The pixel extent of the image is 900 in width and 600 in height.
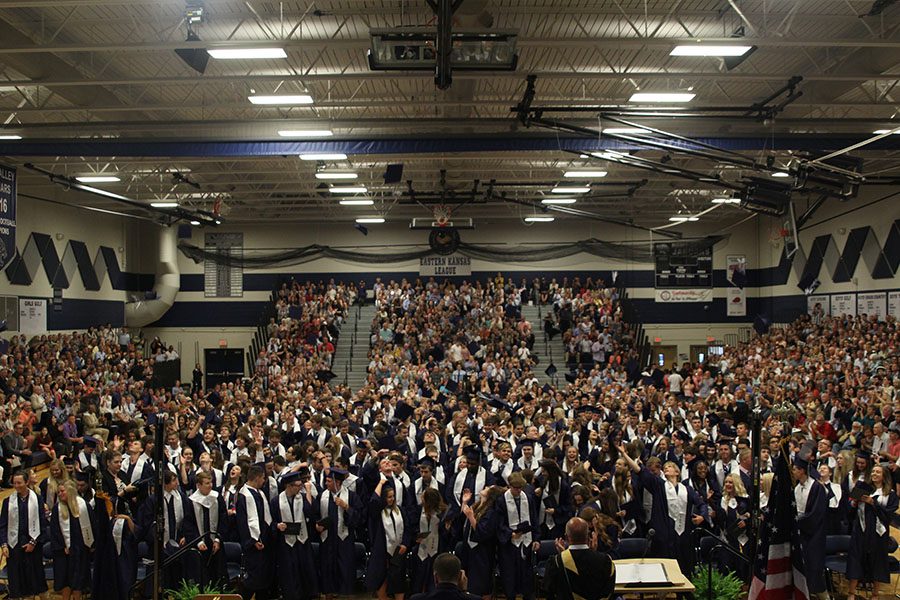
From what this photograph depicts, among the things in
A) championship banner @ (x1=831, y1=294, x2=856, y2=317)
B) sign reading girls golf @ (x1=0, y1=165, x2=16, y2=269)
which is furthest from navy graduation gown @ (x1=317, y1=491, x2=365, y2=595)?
championship banner @ (x1=831, y1=294, x2=856, y2=317)

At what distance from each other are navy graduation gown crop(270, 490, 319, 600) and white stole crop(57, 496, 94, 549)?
2059 millimetres

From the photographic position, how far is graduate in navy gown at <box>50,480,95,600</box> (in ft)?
29.5

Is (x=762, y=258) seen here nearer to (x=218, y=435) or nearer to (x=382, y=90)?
(x=382, y=90)

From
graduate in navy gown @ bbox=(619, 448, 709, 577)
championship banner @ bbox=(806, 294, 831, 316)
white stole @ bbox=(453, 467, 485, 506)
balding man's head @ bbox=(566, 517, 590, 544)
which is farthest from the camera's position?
championship banner @ bbox=(806, 294, 831, 316)

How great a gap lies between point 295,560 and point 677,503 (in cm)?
458

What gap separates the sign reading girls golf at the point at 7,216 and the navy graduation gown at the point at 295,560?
11.7 metres

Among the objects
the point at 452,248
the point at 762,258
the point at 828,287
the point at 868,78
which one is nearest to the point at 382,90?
the point at 868,78

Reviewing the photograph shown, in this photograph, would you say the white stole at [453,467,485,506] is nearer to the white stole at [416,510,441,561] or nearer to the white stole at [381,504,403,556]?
the white stole at [416,510,441,561]

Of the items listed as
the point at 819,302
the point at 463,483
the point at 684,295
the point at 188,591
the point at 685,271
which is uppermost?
the point at 685,271

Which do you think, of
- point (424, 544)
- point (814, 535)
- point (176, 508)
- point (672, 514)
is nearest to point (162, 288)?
point (176, 508)

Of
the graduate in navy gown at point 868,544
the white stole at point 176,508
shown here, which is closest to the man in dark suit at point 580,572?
the graduate in navy gown at point 868,544

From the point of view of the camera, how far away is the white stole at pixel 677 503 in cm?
942

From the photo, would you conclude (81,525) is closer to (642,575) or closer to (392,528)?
(392,528)

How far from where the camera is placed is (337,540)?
9.30 metres
